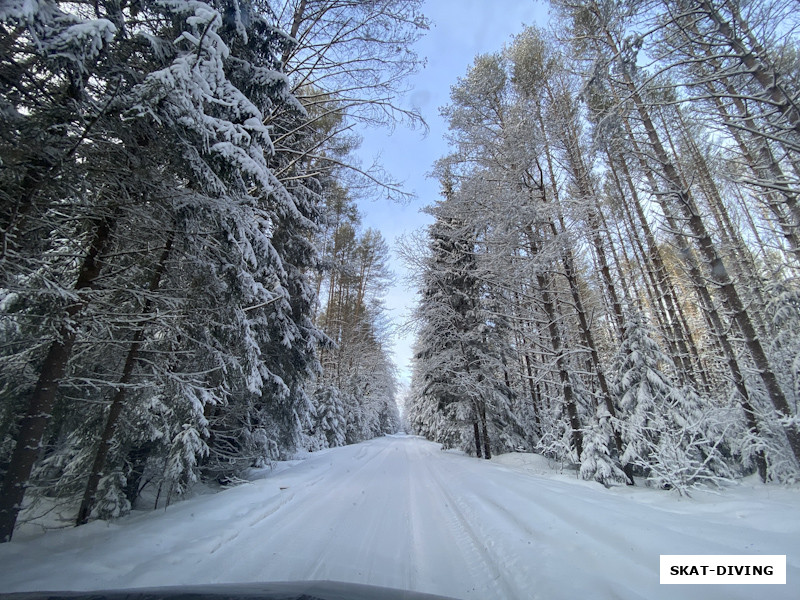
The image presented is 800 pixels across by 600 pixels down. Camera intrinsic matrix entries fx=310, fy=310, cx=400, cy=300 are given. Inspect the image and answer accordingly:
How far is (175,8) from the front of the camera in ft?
9.45

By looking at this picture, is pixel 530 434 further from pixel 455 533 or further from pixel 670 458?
pixel 455 533

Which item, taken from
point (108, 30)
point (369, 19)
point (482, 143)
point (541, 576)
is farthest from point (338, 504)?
point (482, 143)

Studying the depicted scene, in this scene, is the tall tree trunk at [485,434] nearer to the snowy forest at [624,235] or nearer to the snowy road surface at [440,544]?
the snowy forest at [624,235]

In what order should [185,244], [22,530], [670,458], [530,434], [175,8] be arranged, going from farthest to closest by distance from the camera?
[530,434] → [670,458] → [22,530] → [185,244] → [175,8]

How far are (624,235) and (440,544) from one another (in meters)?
13.6

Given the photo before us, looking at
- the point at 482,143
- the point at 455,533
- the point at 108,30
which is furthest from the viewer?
the point at 482,143

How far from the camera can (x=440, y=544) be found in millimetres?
3375

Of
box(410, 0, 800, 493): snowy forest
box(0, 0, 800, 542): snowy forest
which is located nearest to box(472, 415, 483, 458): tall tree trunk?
box(410, 0, 800, 493): snowy forest

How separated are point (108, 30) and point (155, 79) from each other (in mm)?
371

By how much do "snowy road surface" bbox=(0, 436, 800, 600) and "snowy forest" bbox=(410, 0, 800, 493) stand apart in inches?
72.1

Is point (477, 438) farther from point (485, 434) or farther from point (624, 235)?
point (624, 235)

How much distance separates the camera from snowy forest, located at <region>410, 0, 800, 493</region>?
4.75 metres

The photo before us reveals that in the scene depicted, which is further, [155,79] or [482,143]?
[482,143]

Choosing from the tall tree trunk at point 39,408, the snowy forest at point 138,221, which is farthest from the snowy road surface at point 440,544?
the snowy forest at point 138,221
